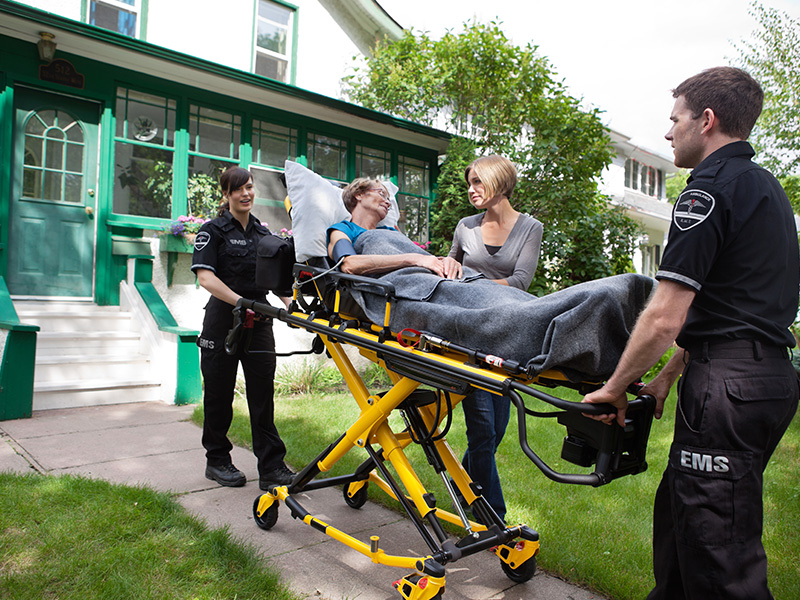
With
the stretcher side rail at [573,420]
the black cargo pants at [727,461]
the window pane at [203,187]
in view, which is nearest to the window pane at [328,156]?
the window pane at [203,187]

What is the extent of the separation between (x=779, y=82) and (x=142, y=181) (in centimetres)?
1572

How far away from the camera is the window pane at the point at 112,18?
26.7ft

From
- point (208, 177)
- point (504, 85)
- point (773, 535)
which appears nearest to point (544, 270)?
point (504, 85)

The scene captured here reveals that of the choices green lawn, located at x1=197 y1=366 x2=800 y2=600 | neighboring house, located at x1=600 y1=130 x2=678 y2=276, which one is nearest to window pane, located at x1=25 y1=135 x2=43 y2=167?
green lawn, located at x1=197 y1=366 x2=800 y2=600

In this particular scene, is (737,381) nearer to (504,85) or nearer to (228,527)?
(228,527)

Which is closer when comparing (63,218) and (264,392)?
(264,392)

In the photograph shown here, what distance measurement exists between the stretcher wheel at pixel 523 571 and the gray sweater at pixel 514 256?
144 cm

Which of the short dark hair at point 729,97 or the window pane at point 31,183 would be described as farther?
the window pane at point 31,183

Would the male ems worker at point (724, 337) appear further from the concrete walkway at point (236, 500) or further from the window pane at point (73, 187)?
the window pane at point (73, 187)

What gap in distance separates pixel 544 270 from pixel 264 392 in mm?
6498

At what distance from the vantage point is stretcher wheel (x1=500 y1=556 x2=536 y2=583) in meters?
2.83

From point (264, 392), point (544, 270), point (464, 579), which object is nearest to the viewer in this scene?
point (464, 579)

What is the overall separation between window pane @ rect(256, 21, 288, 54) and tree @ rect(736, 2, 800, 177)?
12.0 m

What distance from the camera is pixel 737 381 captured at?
1.84m
